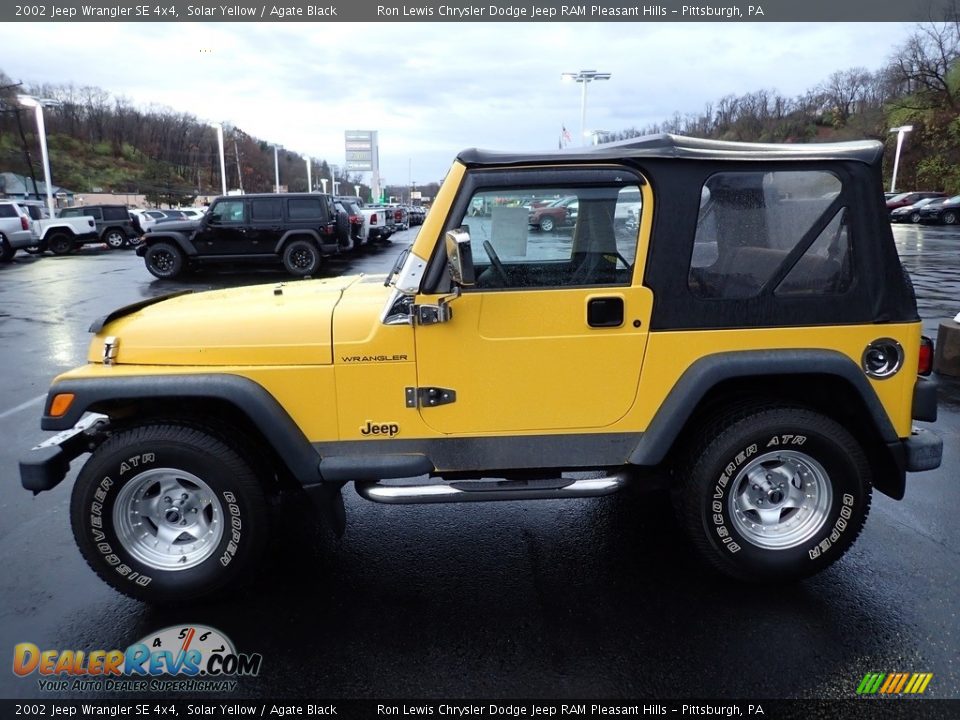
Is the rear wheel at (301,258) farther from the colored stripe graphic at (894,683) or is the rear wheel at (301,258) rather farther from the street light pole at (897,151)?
the street light pole at (897,151)

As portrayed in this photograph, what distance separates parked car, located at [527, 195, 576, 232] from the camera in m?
3.08

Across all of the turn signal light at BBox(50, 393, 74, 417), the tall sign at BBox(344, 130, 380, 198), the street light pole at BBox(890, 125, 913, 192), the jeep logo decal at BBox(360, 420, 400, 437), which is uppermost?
the tall sign at BBox(344, 130, 380, 198)

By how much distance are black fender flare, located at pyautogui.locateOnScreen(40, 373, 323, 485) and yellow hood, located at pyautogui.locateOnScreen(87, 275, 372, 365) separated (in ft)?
0.38

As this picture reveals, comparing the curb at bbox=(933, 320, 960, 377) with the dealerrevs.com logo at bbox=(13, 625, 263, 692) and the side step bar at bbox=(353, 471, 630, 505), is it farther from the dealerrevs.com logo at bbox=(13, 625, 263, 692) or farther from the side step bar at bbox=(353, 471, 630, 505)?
the dealerrevs.com logo at bbox=(13, 625, 263, 692)

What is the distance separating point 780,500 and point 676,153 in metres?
1.72

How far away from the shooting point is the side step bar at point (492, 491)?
297cm

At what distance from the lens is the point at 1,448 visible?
5.02 m

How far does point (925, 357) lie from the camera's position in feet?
10.3

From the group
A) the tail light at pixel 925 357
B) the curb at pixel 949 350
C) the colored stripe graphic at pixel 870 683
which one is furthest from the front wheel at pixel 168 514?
the curb at pixel 949 350

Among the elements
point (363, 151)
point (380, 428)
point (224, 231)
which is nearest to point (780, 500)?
point (380, 428)

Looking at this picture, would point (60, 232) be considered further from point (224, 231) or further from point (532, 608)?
point (532, 608)

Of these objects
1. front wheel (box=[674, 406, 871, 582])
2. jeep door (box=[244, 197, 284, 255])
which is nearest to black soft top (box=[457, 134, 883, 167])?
front wheel (box=[674, 406, 871, 582])

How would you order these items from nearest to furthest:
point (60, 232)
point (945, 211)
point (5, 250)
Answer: point (5, 250) < point (60, 232) < point (945, 211)

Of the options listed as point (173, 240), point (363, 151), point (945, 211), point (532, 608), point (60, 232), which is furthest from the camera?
point (363, 151)
